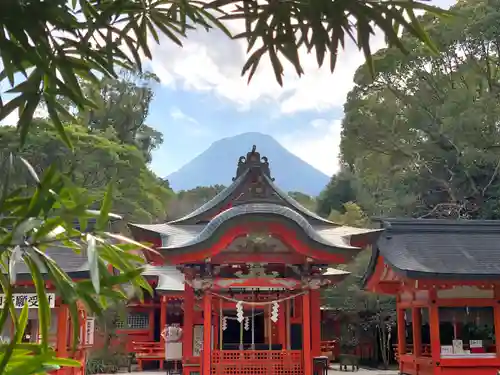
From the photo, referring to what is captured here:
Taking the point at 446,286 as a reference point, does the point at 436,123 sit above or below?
above

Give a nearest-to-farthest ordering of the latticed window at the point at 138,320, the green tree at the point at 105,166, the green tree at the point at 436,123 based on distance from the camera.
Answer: the green tree at the point at 436,123
the latticed window at the point at 138,320
the green tree at the point at 105,166

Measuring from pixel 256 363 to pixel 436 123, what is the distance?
15920 mm

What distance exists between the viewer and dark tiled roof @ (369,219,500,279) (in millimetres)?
10625

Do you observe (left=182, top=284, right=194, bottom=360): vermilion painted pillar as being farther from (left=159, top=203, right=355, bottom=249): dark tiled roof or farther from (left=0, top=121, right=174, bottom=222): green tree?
(left=0, top=121, right=174, bottom=222): green tree

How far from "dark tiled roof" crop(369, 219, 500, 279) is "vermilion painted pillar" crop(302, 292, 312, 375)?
70.5 inches

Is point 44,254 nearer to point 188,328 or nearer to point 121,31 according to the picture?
point 121,31

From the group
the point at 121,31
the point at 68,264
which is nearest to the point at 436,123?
the point at 68,264

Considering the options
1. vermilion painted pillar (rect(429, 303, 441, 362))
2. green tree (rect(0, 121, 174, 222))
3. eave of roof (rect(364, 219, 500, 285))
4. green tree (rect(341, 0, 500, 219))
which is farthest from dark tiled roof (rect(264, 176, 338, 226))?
green tree (rect(0, 121, 174, 222))

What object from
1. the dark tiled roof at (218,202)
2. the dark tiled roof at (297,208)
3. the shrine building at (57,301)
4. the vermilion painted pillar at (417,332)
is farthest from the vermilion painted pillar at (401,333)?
the shrine building at (57,301)

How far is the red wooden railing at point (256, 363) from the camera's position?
33.4 feet

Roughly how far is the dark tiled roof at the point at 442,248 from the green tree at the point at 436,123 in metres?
8.78

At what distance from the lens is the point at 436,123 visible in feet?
75.9

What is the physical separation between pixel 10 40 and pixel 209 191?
47.2 meters

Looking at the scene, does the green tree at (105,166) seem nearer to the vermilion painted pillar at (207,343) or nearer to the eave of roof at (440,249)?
the vermilion painted pillar at (207,343)
